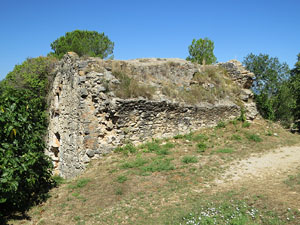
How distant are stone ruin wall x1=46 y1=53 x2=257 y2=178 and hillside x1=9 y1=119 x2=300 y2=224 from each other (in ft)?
2.28

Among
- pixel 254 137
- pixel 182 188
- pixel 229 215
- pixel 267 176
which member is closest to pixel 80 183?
pixel 182 188

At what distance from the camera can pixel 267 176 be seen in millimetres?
7074

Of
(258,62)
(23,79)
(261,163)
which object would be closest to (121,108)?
(261,163)

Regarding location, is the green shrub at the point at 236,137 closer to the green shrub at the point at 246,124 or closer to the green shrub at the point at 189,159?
the green shrub at the point at 246,124

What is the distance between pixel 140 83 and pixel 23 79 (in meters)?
6.88

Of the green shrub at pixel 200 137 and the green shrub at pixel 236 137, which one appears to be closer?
the green shrub at pixel 200 137

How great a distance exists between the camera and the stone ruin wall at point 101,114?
9.24 m

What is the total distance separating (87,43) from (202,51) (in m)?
15.6

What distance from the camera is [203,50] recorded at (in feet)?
99.9

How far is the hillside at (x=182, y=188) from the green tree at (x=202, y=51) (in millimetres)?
21055

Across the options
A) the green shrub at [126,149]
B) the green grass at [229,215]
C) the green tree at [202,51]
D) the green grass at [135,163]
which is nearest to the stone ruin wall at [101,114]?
the green shrub at [126,149]

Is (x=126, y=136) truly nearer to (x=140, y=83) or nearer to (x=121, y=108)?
(x=121, y=108)

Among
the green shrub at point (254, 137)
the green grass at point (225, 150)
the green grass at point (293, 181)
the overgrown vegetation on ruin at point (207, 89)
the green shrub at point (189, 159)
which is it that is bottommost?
the green grass at point (293, 181)

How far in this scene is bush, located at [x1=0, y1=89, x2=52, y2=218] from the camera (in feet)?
17.6
